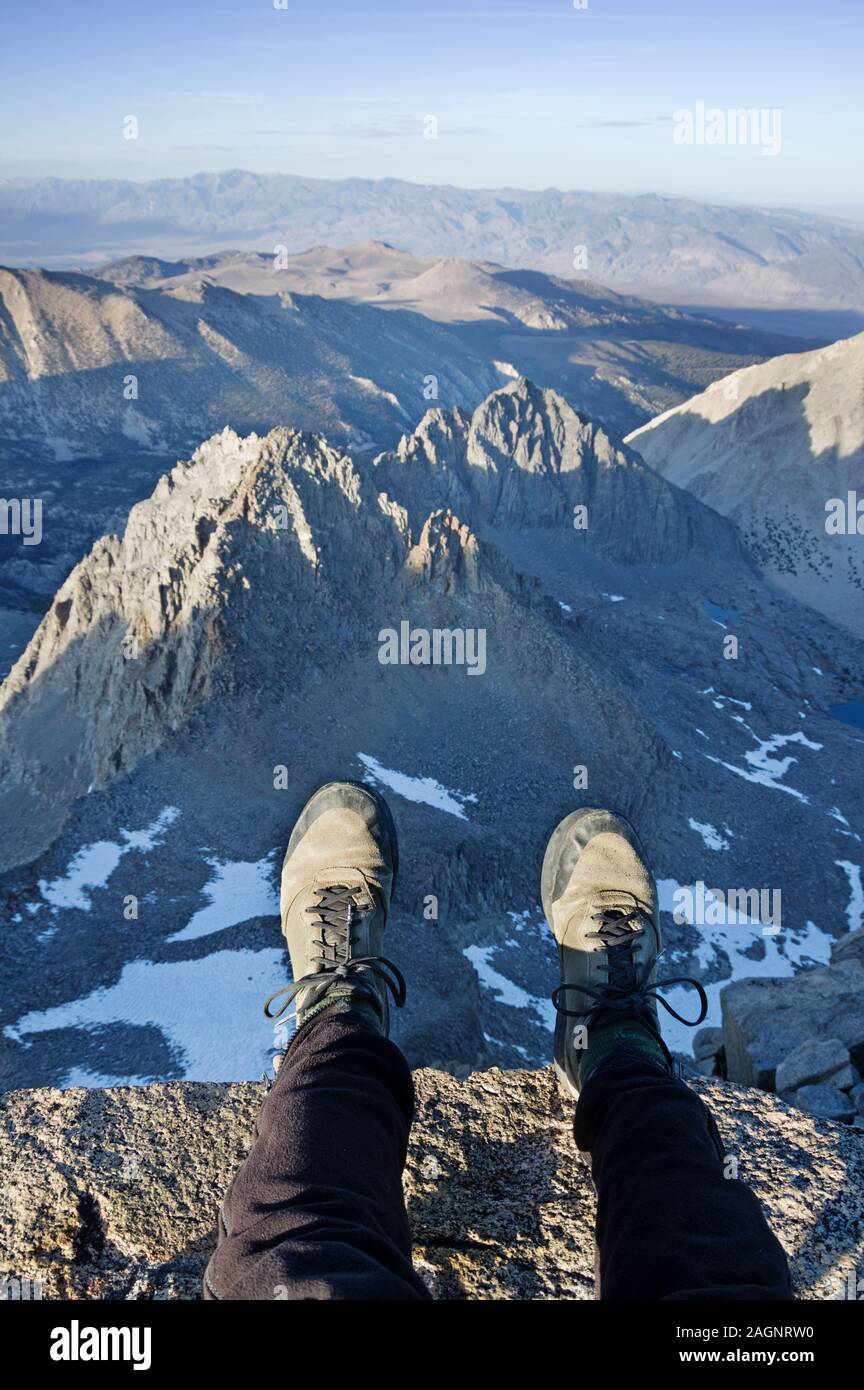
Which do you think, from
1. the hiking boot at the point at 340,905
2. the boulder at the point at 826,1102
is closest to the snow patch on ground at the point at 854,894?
the boulder at the point at 826,1102

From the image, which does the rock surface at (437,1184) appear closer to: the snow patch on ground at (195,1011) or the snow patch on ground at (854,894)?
the snow patch on ground at (195,1011)

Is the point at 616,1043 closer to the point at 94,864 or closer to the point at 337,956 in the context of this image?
the point at 337,956

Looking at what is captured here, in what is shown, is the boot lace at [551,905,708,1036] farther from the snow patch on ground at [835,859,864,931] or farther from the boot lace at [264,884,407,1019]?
the snow patch on ground at [835,859,864,931]

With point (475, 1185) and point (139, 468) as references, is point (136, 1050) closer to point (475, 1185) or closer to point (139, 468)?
point (475, 1185)

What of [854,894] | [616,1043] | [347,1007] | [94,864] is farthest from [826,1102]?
[854,894]

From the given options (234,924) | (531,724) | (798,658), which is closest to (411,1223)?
(234,924)

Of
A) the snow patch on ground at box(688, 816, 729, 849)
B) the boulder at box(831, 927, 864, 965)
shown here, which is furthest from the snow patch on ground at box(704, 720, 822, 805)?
the boulder at box(831, 927, 864, 965)
